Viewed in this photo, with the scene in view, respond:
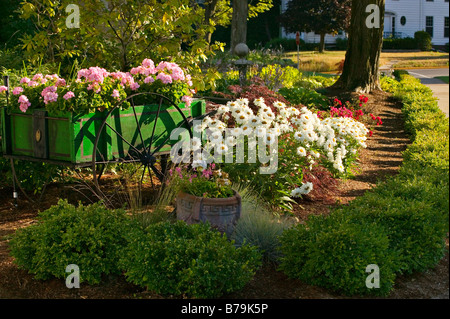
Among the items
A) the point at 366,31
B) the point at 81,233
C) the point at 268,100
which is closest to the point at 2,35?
the point at 268,100

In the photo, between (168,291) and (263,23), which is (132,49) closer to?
(168,291)

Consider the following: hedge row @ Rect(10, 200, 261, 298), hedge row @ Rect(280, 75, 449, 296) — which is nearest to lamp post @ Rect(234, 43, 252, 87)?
hedge row @ Rect(280, 75, 449, 296)

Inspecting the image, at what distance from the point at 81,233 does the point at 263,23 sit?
1410 inches

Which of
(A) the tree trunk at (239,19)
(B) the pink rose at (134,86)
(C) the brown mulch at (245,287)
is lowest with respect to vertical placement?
(C) the brown mulch at (245,287)

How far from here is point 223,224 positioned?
459 cm

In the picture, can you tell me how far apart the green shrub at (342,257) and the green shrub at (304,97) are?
243 inches

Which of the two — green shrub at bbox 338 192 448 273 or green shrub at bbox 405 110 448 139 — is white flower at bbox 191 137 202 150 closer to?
green shrub at bbox 338 192 448 273

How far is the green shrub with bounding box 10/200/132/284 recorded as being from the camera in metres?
4.01

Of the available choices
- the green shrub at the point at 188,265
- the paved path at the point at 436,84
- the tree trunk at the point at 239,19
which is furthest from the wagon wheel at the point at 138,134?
the tree trunk at the point at 239,19

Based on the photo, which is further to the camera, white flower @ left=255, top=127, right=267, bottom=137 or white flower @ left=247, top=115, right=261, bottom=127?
white flower @ left=247, top=115, right=261, bottom=127

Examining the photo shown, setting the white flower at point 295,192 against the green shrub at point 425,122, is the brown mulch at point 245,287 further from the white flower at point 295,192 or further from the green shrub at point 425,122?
the green shrub at point 425,122

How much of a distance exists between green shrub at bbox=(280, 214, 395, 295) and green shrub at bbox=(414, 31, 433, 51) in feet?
118

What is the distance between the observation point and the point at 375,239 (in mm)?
3766

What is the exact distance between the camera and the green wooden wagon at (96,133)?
17.0 ft
